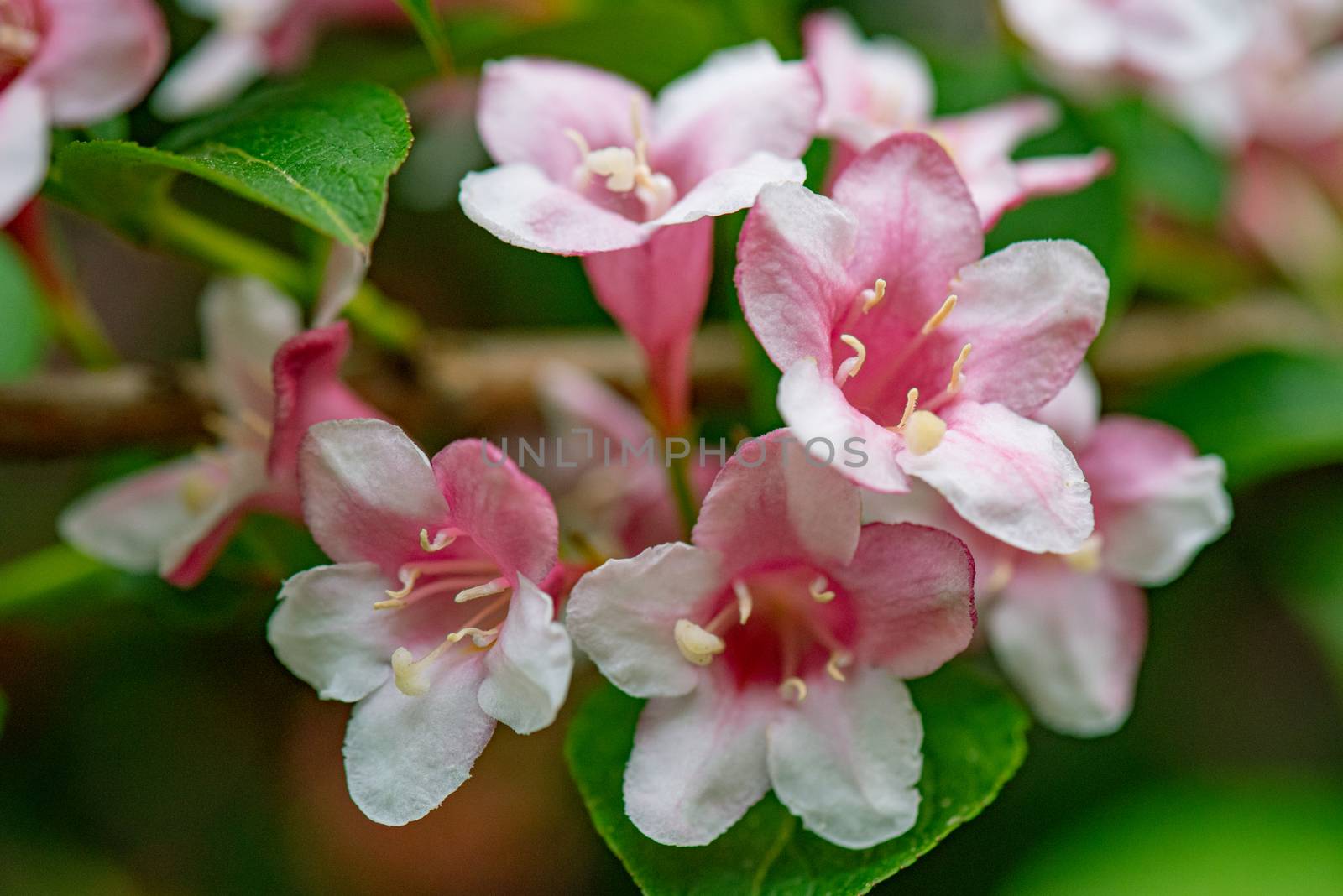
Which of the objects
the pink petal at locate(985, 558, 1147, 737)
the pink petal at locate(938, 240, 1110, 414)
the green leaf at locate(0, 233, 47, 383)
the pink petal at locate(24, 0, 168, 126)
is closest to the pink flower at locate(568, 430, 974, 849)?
the pink petal at locate(938, 240, 1110, 414)

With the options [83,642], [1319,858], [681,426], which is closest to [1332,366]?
[1319,858]

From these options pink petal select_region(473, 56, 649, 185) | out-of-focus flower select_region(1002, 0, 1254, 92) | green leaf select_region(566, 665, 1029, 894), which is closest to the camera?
green leaf select_region(566, 665, 1029, 894)

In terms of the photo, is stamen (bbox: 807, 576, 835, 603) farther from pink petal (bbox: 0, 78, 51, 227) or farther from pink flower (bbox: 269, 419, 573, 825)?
pink petal (bbox: 0, 78, 51, 227)

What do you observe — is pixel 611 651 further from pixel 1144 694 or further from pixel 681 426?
pixel 1144 694

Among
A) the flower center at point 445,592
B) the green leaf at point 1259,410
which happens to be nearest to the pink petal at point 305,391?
the flower center at point 445,592

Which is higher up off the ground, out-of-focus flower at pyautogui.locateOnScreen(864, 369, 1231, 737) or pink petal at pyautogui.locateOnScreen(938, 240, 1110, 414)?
pink petal at pyautogui.locateOnScreen(938, 240, 1110, 414)
